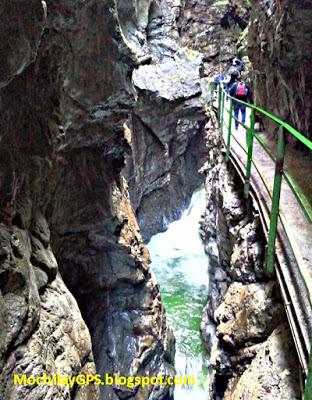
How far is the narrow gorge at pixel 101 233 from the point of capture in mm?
3867

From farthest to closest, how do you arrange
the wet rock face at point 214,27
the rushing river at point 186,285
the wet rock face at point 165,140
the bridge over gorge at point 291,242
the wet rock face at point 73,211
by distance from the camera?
1. the wet rock face at point 214,27
2. the wet rock face at point 165,140
3. the rushing river at point 186,285
4. the wet rock face at point 73,211
5. the bridge over gorge at point 291,242

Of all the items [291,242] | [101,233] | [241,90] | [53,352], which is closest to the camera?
[291,242]

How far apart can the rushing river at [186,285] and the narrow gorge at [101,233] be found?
9 cm

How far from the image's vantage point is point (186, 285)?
1545cm

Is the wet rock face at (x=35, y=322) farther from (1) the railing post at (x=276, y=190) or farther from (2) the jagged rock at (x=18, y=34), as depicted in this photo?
(1) the railing post at (x=276, y=190)

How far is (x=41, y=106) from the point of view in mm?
5605

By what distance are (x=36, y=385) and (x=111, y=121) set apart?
4.51 meters

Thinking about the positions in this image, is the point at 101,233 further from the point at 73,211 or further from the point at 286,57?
the point at 286,57

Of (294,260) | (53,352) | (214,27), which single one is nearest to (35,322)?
(53,352)

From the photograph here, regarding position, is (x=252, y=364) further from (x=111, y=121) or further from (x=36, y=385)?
(x=111, y=121)

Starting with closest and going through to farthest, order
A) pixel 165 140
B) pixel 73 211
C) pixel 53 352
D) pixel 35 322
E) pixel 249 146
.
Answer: pixel 35 322
pixel 53 352
pixel 249 146
pixel 73 211
pixel 165 140

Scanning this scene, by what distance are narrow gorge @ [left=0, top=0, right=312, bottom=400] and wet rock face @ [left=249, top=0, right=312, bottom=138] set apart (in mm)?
28

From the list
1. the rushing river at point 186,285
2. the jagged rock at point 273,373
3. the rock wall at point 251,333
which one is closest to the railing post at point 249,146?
the rock wall at point 251,333

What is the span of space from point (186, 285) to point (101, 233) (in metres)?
7.97
